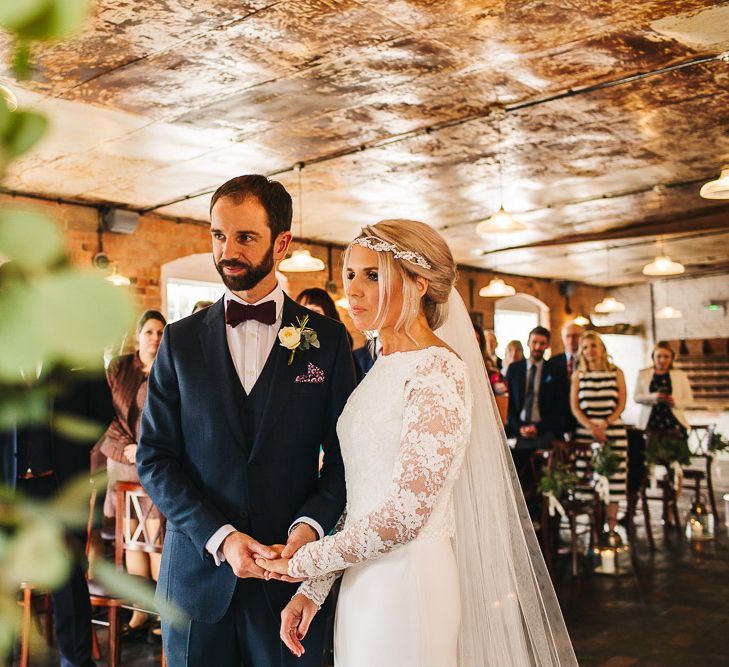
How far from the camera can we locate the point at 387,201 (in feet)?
31.3

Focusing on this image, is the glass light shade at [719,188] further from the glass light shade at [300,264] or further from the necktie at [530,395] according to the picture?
the glass light shade at [300,264]

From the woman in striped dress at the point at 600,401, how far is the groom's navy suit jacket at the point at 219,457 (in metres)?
5.13

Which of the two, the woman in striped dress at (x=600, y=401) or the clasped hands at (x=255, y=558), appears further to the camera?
the woman in striped dress at (x=600, y=401)

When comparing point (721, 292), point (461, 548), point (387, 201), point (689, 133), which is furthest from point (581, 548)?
point (721, 292)

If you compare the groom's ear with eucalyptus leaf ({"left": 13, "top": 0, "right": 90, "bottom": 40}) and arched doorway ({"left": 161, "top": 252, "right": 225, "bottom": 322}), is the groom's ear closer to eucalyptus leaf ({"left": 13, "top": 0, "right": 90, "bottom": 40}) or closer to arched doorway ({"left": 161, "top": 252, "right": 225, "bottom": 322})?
eucalyptus leaf ({"left": 13, "top": 0, "right": 90, "bottom": 40})

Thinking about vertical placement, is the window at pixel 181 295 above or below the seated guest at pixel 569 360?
above

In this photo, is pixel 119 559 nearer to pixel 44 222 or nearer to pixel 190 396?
pixel 190 396

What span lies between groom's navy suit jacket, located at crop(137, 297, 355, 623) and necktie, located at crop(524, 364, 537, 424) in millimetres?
5485

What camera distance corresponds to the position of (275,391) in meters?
2.01

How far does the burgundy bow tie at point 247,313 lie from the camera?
211 centimetres

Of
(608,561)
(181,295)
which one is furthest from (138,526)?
(181,295)

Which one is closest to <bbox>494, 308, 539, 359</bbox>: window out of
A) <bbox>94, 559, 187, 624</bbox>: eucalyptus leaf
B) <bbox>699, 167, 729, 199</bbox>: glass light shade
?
<bbox>699, 167, 729, 199</bbox>: glass light shade

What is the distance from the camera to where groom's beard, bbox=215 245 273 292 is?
204 cm

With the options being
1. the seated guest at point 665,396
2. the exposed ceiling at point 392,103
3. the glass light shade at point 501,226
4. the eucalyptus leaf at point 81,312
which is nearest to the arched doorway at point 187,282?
the exposed ceiling at point 392,103
